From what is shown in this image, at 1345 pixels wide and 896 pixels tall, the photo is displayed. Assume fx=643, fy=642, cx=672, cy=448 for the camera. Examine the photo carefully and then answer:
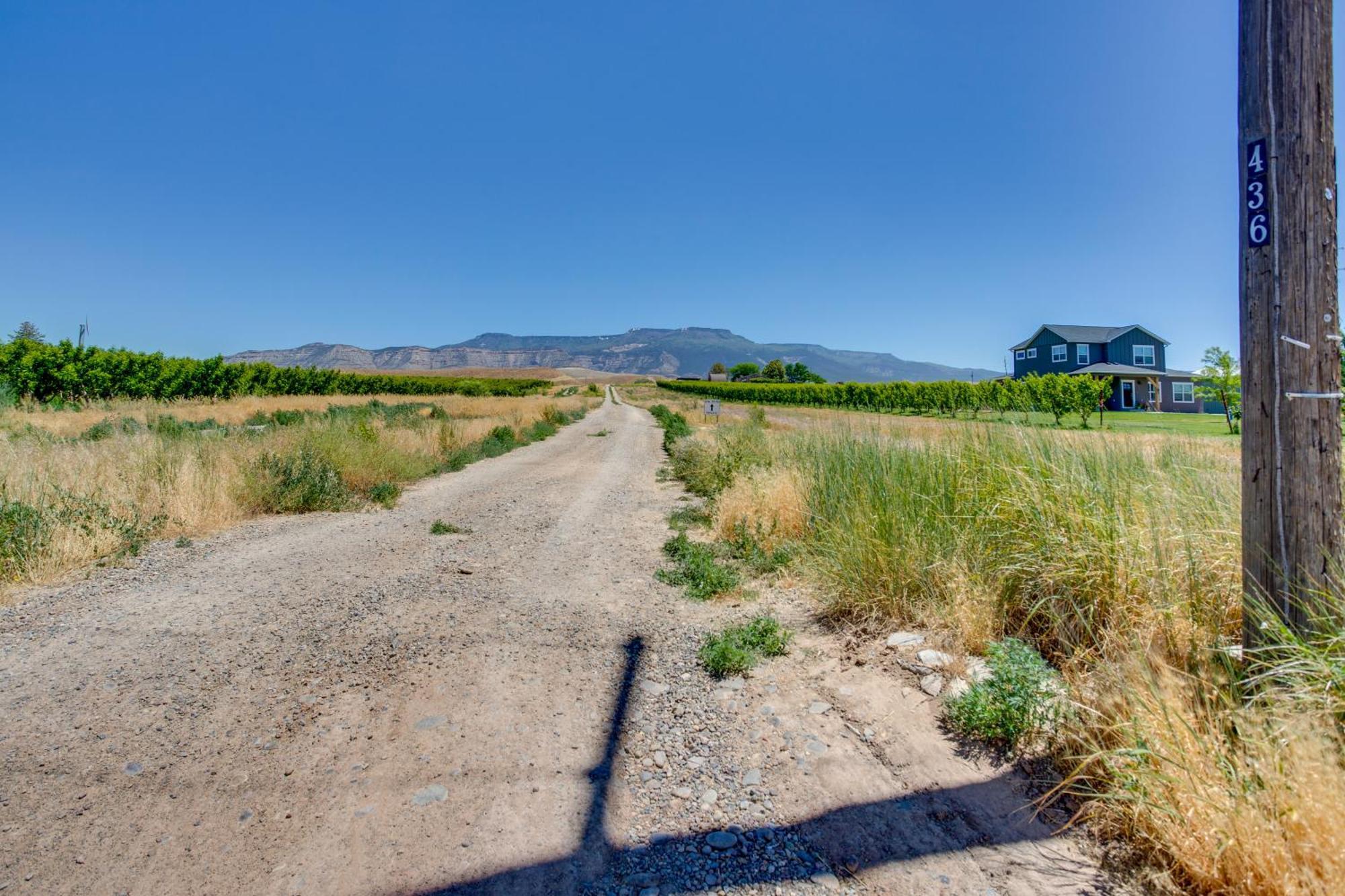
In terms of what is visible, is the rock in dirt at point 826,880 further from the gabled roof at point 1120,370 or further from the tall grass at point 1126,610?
the gabled roof at point 1120,370

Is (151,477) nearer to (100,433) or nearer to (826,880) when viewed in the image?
(100,433)

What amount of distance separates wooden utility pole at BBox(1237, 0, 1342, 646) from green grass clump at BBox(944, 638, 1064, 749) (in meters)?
0.91

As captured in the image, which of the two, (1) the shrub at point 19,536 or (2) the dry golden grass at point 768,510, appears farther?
(2) the dry golden grass at point 768,510

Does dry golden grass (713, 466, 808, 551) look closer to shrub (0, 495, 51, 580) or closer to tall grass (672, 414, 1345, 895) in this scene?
tall grass (672, 414, 1345, 895)

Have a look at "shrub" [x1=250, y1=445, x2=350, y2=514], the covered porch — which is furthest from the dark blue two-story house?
"shrub" [x1=250, y1=445, x2=350, y2=514]

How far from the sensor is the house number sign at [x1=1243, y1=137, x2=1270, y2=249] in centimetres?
239

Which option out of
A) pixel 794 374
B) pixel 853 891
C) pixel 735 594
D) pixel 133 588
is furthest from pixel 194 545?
pixel 794 374

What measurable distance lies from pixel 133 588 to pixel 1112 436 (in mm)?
8619

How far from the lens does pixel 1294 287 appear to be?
234cm

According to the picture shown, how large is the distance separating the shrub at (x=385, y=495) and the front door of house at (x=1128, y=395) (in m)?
52.9

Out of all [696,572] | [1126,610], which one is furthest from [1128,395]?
[1126,610]

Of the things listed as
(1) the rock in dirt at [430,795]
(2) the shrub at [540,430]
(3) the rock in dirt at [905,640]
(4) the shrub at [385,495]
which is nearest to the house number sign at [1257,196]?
(3) the rock in dirt at [905,640]

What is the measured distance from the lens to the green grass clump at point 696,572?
549 cm

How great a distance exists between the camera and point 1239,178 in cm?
249
